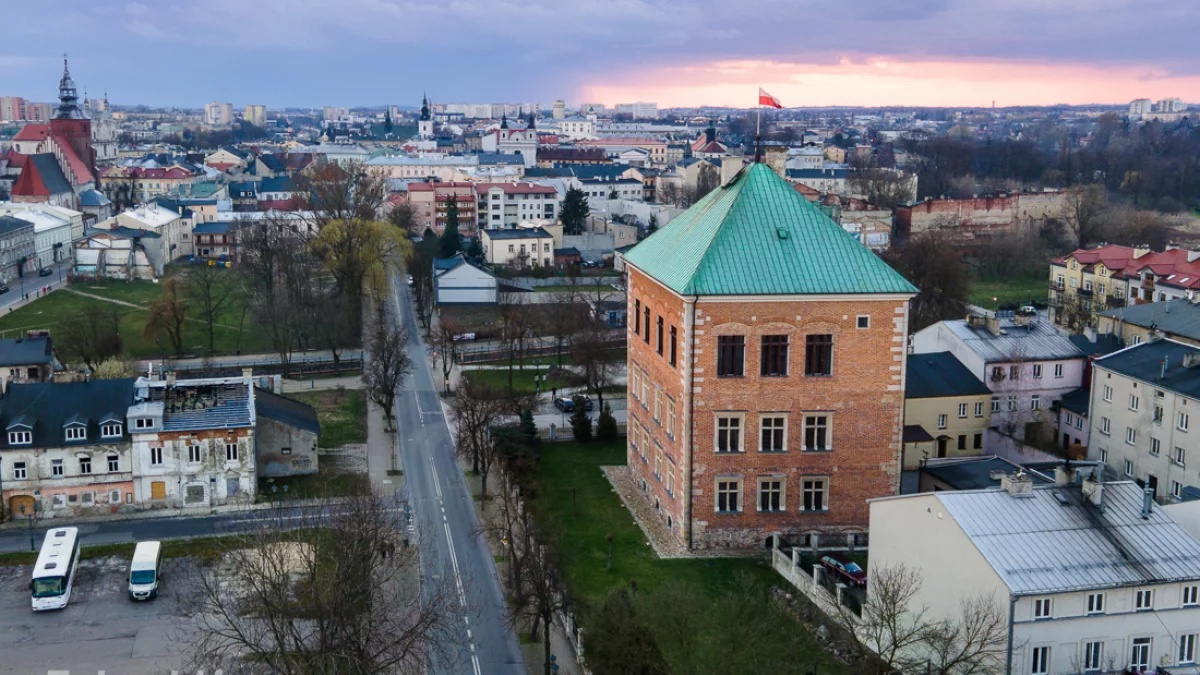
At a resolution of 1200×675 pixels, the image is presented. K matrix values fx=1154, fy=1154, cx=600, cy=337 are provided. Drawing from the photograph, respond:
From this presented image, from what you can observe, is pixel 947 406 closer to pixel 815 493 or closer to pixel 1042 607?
pixel 815 493

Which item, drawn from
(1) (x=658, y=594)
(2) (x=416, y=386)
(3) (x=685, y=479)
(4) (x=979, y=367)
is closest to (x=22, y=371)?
(2) (x=416, y=386)

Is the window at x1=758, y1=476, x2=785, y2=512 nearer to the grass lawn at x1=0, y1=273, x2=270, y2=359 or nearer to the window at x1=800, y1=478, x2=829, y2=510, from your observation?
the window at x1=800, y1=478, x2=829, y2=510

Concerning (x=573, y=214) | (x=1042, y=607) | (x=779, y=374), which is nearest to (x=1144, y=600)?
(x=1042, y=607)

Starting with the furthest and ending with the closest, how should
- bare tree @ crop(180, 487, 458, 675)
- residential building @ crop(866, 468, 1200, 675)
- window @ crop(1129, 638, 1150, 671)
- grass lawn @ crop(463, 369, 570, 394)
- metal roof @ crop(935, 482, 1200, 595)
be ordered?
grass lawn @ crop(463, 369, 570, 394), window @ crop(1129, 638, 1150, 671), metal roof @ crop(935, 482, 1200, 595), residential building @ crop(866, 468, 1200, 675), bare tree @ crop(180, 487, 458, 675)

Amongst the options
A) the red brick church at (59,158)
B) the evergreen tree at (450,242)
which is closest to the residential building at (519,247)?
the evergreen tree at (450,242)

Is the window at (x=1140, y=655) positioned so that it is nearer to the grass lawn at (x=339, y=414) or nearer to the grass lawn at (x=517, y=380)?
the grass lawn at (x=339, y=414)

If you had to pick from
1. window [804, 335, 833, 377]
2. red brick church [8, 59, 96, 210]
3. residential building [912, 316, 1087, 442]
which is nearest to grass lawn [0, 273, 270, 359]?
red brick church [8, 59, 96, 210]
